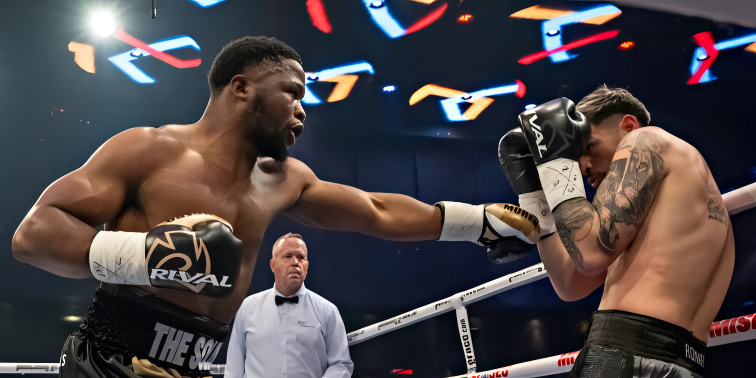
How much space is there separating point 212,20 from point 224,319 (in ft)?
14.0

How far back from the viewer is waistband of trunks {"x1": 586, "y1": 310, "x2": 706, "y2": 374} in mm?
1439

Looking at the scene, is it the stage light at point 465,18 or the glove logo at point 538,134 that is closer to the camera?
the glove logo at point 538,134

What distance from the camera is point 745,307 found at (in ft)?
8.51

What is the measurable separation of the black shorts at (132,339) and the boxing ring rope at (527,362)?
10.6 inches

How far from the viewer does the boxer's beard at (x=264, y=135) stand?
1812 millimetres

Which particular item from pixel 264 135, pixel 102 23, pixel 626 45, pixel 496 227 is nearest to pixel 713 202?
pixel 496 227

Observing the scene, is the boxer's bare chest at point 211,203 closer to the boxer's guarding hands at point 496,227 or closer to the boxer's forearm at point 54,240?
the boxer's forearm at point 54,240

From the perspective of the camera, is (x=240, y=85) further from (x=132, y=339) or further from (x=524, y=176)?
(x=524, y=176)

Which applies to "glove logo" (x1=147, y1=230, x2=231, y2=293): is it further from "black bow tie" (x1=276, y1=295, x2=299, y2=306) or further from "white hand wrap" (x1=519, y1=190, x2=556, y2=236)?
"black bow tie" (x1=276, y1=295, x2=299, y2=306)

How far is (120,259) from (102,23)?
4646 millimetres

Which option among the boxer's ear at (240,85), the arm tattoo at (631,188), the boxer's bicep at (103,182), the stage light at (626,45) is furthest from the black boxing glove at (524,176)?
the stage light at (626,45)

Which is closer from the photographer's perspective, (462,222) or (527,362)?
(462,222)

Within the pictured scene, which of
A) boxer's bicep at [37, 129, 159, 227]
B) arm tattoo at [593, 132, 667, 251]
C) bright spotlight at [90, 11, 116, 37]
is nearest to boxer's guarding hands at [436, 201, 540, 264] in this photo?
arm tattoo at [593, 132, 667, 251]

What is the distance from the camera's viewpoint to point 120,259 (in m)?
1.36
